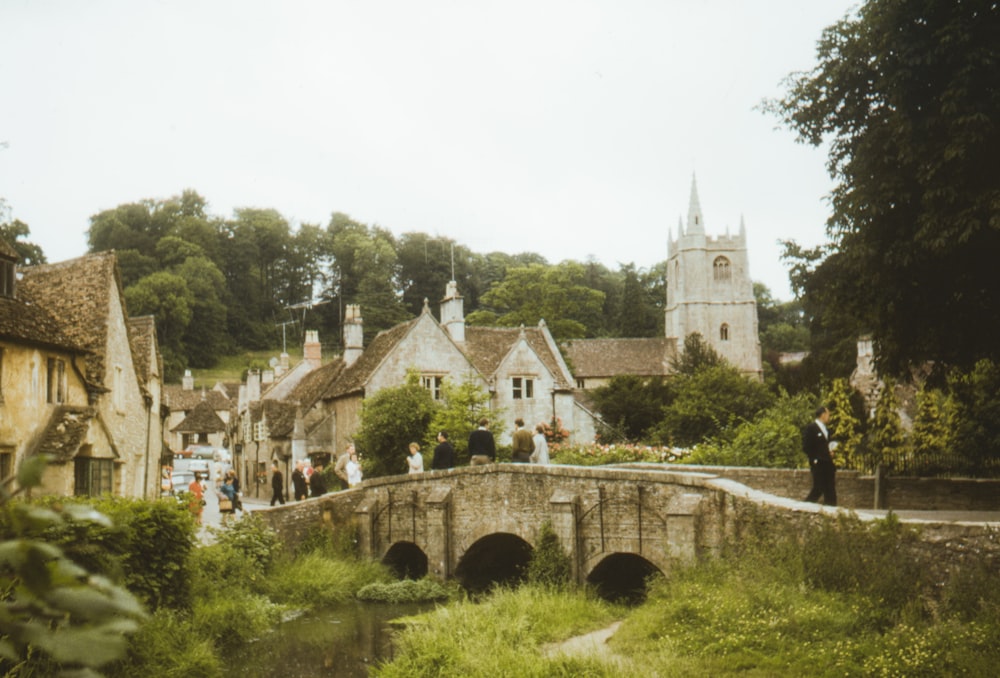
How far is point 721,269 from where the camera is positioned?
90.2 m

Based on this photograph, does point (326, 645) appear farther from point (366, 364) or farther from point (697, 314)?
point (697, 314)

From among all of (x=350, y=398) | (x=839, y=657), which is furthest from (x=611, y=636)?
(x=350, y=398)

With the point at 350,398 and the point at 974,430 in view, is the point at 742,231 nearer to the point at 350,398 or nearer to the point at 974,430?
the point at 350,398

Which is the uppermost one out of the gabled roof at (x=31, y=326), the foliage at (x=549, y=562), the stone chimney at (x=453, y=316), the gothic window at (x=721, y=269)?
the gothic window at (x=721, y=269)

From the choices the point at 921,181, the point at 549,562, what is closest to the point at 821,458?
the point at 921,181

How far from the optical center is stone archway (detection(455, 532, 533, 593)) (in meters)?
22.6

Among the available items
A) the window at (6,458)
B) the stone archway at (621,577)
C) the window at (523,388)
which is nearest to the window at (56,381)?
the window at (6,458)

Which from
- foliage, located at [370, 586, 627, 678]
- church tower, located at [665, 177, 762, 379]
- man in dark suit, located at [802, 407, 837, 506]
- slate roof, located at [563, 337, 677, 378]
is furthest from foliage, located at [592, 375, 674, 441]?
church tower, located at [665, 177, 762, 379]

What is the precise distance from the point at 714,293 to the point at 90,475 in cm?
7277

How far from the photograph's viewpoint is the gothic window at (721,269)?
295 ft

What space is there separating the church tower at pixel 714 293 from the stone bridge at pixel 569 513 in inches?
2512

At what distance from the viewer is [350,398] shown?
41031 mm

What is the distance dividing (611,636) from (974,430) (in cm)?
1238

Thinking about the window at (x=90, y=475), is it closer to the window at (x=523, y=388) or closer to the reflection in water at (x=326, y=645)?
the reflection in water at (x=326, y=645)
